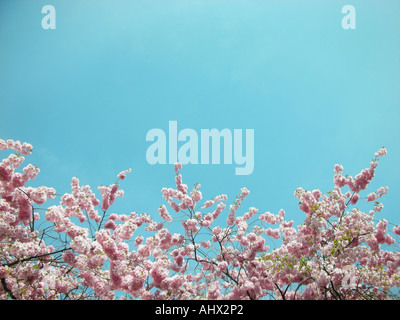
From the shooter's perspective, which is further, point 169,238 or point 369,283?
point 169,238

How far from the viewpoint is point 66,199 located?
3.99 meters

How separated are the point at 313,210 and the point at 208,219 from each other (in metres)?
2.65

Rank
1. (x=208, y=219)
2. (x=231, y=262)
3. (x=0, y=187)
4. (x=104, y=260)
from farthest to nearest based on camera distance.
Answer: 1. (x=208, y=219)
2. (x=231, y=262)
3. (x=0, y=187)
4. (x=104, y=260)

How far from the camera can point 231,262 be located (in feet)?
15.6

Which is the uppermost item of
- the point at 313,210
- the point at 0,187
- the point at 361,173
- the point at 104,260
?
the point at 361,173

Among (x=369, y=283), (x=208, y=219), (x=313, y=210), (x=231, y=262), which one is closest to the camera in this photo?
(x=369, y=283)

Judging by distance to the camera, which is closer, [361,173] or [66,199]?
[66,199]
